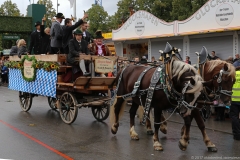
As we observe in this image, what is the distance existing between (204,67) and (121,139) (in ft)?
7.94

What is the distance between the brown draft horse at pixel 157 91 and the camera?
6.64m

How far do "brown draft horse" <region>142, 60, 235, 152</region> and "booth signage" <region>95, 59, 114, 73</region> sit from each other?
10.3ft

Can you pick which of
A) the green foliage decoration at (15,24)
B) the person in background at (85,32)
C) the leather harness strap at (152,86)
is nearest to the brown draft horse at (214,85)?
the leather harness strap at (152,86)

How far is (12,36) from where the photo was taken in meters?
30.8

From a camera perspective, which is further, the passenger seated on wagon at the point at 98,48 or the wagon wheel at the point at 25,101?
the wagon wheel at the point at 25,101

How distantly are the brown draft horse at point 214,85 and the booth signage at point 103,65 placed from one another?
3141 millimetres

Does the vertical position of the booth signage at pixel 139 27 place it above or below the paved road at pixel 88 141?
above

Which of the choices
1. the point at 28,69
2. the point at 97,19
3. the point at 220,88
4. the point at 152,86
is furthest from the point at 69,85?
the point at 97,19

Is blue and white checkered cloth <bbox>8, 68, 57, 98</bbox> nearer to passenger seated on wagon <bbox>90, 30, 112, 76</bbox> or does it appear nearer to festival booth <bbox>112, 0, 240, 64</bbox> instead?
passenger seated on wagon <bbox>90, 30, 112, 76</bbox>

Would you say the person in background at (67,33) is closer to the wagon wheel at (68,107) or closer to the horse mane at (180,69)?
the wagon wheel at (68,107)

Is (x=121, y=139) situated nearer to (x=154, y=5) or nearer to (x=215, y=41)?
(x=215, y=41)

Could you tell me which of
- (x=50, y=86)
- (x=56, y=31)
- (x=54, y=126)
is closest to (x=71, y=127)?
(x=54, y=126)

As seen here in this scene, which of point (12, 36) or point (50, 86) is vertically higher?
point (12, 36)

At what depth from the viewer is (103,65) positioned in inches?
382
